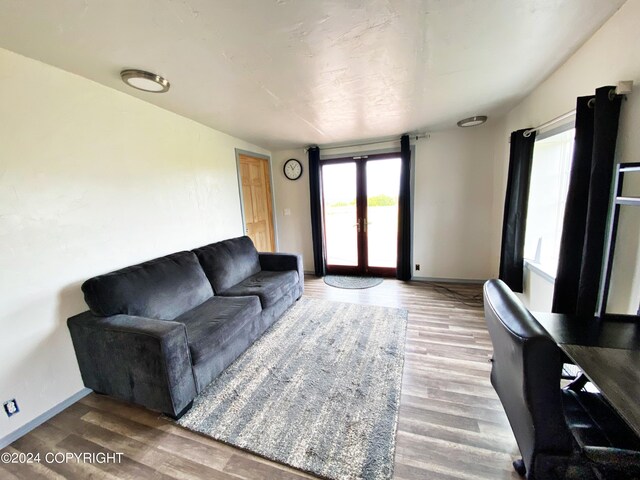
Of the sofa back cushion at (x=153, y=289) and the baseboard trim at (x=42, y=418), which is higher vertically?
the sofa back cushion at (x=153, y=289)

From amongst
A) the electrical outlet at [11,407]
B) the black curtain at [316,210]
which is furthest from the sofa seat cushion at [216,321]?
the black curtain at [316,210]

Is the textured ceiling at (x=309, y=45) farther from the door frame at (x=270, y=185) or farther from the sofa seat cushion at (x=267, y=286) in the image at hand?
the sofa seat cushion at (x=267, y=286)

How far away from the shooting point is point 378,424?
5.10ft

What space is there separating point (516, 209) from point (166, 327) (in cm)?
343

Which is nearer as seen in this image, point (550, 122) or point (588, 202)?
point (588, 202)

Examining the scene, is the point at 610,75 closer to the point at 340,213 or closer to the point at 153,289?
the point at 340,213

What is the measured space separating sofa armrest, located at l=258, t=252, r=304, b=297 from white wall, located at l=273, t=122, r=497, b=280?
1983 mm

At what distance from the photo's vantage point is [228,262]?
117 inches

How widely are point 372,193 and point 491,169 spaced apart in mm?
1707

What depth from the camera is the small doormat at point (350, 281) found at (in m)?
→ 4.07

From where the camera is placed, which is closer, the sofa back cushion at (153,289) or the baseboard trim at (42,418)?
the baseboard trim at (42,418)

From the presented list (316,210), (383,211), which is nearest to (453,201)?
(383,211)

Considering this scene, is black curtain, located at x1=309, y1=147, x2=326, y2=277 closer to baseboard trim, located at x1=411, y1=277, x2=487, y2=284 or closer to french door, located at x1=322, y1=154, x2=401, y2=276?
french door, located at x1=322, y1=154, x2=401, y2=276

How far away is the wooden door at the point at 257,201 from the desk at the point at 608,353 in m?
3.65
